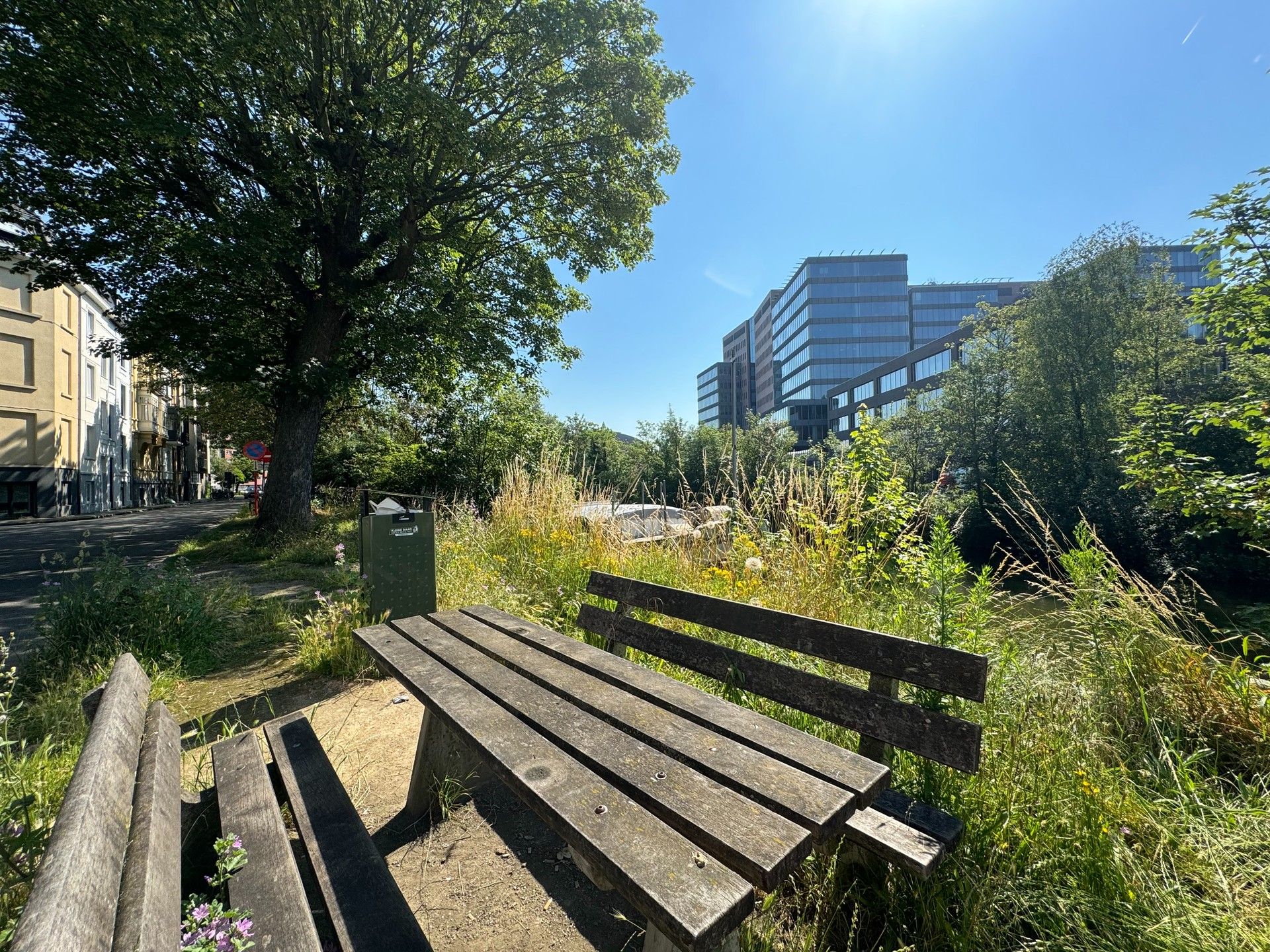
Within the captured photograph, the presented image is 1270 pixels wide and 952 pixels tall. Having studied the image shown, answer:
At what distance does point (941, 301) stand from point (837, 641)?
82876mm

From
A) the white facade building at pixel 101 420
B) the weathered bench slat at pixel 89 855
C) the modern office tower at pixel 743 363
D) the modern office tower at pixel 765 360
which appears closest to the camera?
the weathered bench slat at pixel 89 855

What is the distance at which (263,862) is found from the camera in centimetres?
123

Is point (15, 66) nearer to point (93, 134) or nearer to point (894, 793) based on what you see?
point (93, 134)

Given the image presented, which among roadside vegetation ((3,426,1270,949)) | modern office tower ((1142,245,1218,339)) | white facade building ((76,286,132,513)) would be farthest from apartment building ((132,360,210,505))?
modern office tower ((1142,245,1218,339))

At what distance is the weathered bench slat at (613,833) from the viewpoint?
0.89 metres

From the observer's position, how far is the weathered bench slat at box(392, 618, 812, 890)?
999 millimetres

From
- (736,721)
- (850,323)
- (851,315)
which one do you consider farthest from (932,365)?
(736,721)

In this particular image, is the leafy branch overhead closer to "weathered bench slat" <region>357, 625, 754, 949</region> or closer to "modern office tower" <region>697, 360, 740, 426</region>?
"weathered bench slat" <region>357, 625, 754, 949</region>

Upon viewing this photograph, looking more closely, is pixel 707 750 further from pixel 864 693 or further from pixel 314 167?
pixel 314 167

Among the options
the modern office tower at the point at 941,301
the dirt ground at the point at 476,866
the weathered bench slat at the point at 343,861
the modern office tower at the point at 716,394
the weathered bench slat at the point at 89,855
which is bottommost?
the dirt ground at the point at 476,866

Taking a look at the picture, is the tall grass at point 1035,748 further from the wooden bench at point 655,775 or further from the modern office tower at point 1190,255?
the modern office tower at point 1190,255

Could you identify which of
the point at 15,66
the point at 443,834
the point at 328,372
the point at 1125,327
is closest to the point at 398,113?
the point at 328,372

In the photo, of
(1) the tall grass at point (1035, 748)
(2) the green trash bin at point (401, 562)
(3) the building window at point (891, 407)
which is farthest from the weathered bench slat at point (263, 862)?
(3) the building window at point (891, 407)

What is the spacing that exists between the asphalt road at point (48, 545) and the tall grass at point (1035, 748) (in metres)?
4.33
